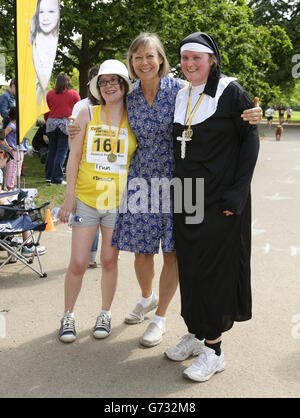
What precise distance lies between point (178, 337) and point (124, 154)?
4.67 ft

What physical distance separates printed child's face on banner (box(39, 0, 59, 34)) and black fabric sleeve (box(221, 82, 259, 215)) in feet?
11.1

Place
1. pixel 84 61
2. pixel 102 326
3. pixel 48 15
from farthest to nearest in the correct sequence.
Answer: pixel 84 61 < pixel 48 15 < pixel 102 326

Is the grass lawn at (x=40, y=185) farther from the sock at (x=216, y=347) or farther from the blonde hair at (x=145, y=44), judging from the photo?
the sock at (x=216, y=347)

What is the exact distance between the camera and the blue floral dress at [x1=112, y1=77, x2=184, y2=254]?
129 inches

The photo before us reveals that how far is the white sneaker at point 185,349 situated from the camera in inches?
133

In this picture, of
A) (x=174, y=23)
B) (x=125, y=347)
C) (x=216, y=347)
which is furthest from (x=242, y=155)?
(x=174, y=23)

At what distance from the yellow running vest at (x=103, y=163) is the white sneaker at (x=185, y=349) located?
1.06 metres

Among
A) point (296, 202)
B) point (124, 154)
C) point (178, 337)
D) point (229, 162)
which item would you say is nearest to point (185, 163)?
point (229, 162)

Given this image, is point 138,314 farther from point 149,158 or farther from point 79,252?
point 149,158

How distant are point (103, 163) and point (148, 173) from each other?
0.34 metres

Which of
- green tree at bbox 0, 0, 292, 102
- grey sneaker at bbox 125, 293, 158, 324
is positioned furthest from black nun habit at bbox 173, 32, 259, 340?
green tree at bbox 0, 0, 292, 102

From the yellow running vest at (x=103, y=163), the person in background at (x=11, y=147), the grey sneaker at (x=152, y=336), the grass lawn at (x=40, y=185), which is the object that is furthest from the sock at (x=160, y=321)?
the person in background at (x=11, y=147)

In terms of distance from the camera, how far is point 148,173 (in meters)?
3.37

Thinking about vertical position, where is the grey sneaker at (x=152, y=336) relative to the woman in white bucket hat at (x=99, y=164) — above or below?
below
